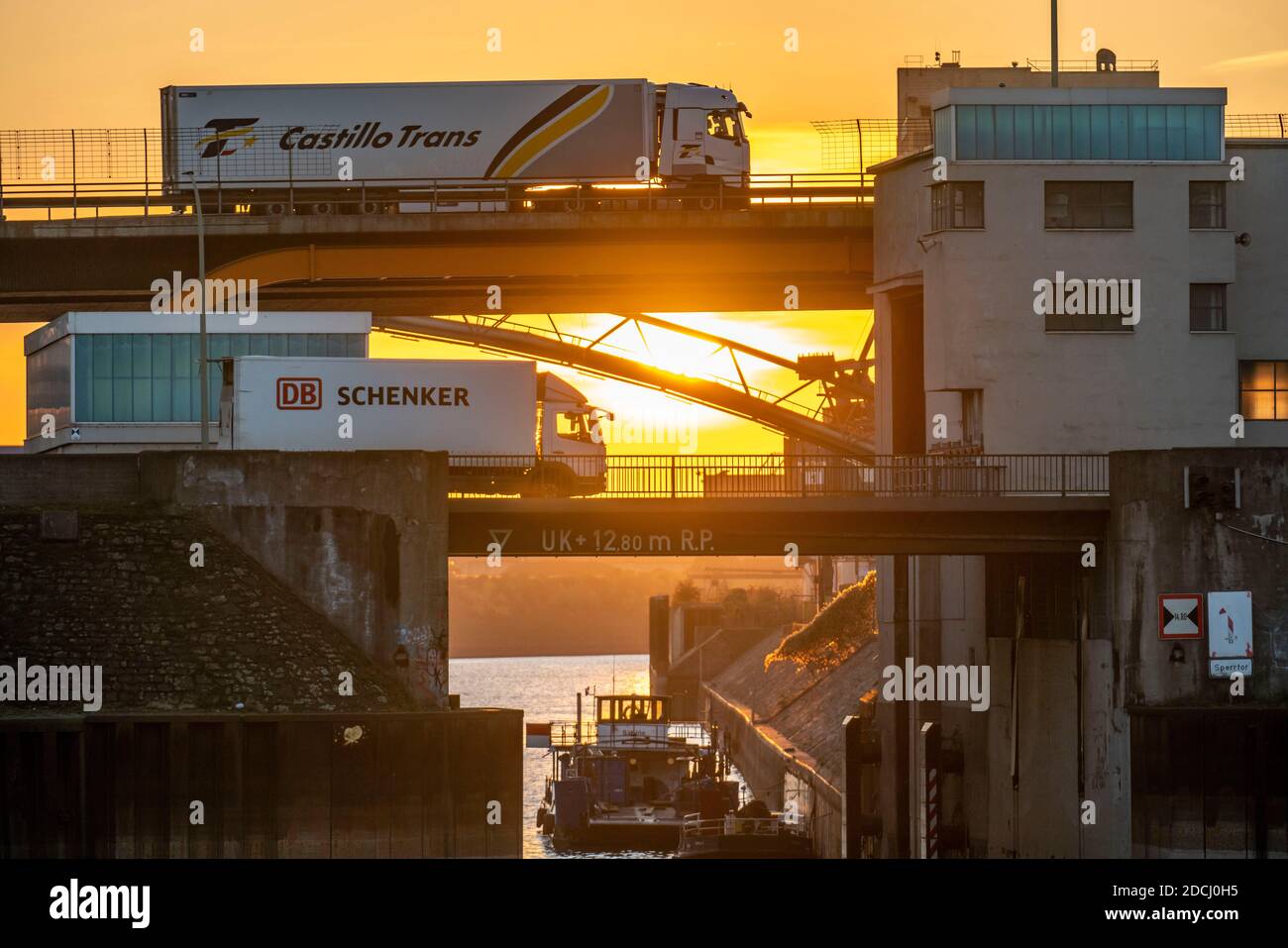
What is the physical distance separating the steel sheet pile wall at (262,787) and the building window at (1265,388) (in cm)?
2796

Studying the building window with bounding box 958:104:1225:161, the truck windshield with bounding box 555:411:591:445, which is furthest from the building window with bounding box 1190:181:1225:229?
the truck windshield with bounding box 555:411:591:445

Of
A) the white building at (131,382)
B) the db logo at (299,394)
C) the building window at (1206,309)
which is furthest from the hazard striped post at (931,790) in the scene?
the white building at (131,382)

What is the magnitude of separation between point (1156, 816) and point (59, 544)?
1165 inches

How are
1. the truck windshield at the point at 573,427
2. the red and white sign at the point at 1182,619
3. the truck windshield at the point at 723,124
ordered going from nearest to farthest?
1. the red and white sign at the point at 1182,619
2. the truck windshield at the point at 573,427
3. the truck windshield at the point at 723,124

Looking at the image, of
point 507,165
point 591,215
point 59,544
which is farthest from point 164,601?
point 507,165

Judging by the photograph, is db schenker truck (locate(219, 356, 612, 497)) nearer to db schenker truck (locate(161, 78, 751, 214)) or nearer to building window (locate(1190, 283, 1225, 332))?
building window (locate(1190, 283, 1225, 332))

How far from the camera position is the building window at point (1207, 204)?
237 ft

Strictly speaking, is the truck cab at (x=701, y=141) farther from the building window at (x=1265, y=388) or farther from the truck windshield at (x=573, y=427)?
the building window at (x=1265, y=388)

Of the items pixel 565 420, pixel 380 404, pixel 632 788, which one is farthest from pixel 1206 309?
pixel 632 788

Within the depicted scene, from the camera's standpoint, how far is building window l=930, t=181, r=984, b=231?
234 ft

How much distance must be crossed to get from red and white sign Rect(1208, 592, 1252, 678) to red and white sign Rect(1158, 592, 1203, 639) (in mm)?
327

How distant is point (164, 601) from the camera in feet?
201

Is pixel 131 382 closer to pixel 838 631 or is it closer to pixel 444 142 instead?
pixel 444 142
